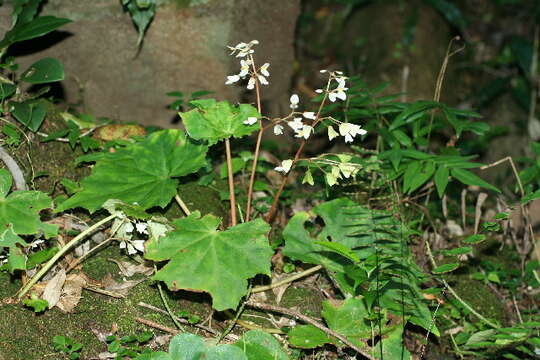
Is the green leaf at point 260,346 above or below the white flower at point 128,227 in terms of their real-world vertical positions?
below

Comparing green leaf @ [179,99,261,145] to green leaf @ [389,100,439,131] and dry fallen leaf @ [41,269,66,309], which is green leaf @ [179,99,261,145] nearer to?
dry fallen leaf @ [41,269,66,309]

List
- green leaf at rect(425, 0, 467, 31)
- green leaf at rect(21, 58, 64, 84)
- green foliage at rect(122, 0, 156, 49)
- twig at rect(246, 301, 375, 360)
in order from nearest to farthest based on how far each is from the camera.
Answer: twig at rect(246, 301, 375, 360), green leaf at rect(21, 58, 64, 84), green foliage at rect(122, 0, 156, 49), green leaf at rect(425, 0, 467, 31)

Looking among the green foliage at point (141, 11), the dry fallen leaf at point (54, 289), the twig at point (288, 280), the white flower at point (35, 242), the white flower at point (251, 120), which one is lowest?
the twig at point (288, 280)

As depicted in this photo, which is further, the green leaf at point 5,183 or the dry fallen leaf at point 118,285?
the dry fallen leaf at point 118,285

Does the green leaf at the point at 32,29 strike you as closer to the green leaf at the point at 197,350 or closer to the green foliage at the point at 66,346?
the green foliage at the point at 66,346

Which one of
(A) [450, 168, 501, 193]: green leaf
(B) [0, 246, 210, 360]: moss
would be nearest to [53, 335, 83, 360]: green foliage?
(B) [0, 246, 210, 360]: moss

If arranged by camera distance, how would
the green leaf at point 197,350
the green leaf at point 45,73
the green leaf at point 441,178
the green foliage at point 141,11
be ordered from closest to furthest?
1. the green leaf at point 197,350
2. the green leaf at point 441,178
3. the green leaf at point 45,73
4. the green foliage at point 141,11

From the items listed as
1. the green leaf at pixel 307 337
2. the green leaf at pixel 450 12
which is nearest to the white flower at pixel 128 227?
the green leaf at pixel 307 337
